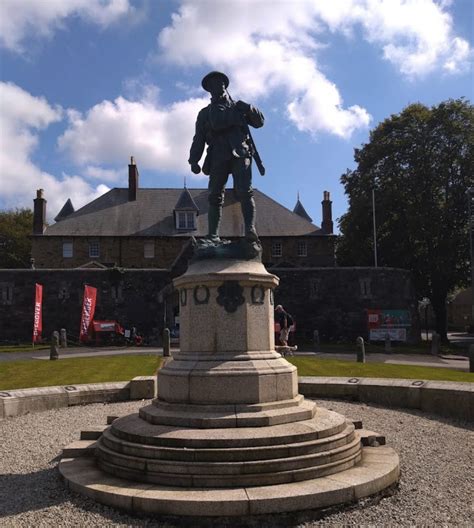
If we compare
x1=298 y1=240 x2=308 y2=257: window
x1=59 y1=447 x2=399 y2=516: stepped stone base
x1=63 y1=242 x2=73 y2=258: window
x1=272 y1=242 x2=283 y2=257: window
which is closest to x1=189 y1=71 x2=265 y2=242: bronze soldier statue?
x1=59 y1=447 x2=399 y2=516: stepped stone base

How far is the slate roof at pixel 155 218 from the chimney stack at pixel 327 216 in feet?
2.84

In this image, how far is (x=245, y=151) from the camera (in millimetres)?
7914

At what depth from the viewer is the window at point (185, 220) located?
146 feet

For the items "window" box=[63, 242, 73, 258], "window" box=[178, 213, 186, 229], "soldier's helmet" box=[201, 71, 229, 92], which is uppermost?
"window" box=[178, 213, 186, 229]

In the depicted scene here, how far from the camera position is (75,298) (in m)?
35.9

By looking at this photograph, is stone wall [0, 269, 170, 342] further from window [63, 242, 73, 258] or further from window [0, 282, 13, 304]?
window [63, 242, 73, 258]

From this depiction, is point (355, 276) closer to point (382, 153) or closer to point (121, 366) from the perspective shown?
point (382, 153)

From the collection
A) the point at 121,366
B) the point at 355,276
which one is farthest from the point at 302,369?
the point at 355,276

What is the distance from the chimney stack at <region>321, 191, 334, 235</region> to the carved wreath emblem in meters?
39.3

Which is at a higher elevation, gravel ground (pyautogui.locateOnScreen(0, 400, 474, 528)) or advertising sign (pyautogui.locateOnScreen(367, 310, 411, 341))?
advertising sign (pyautogui.locateOnScreen(367, 310, 411, 341))

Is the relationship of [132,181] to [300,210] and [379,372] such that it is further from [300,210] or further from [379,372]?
[379,372]

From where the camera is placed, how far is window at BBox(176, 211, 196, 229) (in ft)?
146

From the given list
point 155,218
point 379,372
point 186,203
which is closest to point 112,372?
point 379,372

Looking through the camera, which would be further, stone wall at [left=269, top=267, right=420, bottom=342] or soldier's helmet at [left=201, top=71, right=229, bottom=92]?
stone wall at [left=269, top=267, right=420, bottom=342]
